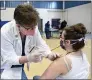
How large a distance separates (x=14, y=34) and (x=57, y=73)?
56 centimetres

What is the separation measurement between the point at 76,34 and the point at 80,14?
12749 millimetres

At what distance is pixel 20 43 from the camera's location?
174 cm

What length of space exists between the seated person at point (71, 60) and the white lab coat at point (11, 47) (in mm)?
325

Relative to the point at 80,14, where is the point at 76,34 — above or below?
below

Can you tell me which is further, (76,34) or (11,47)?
(11,47)

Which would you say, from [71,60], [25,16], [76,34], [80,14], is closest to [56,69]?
[71,60]

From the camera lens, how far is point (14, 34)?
1701 millimetres

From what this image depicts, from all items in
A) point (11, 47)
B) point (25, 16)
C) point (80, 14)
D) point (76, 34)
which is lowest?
point (11, 47)

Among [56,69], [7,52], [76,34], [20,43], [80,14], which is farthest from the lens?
[80,14]

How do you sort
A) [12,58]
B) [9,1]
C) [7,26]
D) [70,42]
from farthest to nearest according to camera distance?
[9,1] < [7,26] < [12,58] < [70,42]

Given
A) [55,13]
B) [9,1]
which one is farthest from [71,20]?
[9,1]

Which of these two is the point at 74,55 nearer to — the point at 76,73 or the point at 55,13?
the point at 76,73

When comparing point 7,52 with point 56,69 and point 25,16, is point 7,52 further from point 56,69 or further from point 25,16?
point 56,69

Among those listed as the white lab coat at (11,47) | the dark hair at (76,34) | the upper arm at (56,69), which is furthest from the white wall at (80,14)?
the upper arm at (56,69)
